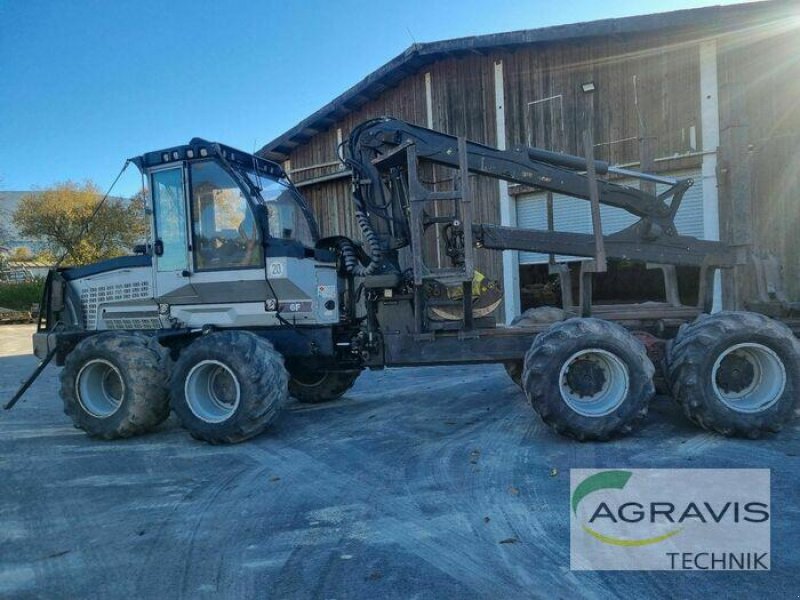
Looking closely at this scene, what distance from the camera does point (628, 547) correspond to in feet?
11.1

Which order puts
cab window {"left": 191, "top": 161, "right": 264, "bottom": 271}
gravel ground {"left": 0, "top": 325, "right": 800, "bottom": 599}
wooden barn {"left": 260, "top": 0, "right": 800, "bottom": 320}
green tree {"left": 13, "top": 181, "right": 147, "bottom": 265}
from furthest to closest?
green tree {"left": 13, "top": 181, "right": 147, "bottom": 265}
wooden barn {"left": 260, "top": 0, "right": 800, "bottom": 320}
cab window {"left": 191, "top": 161, "right": 264, "bottom": 271}
gravel ground {"left": 0, "top": 325, "right": 800, "bottom": 599}

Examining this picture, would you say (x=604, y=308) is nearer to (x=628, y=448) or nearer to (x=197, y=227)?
(x=628, y=448)

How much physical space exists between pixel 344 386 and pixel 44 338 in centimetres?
371

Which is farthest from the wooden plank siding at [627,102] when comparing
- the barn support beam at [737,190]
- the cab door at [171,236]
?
the cab door at [171,236]

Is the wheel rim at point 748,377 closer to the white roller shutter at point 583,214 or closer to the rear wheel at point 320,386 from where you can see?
the rear wheel at point 320,386

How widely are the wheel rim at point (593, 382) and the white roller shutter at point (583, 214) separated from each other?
5.37m

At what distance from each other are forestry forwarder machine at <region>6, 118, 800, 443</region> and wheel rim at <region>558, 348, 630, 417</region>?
0.06ft

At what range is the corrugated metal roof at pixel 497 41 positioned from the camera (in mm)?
10445

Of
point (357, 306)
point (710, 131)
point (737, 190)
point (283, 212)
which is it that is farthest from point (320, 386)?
point (710, 131)

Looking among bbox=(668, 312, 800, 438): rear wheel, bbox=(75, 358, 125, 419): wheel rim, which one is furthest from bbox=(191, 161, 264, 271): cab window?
bbox=(668, 312, 800, 438): rear wheel

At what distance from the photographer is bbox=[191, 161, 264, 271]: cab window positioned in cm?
632

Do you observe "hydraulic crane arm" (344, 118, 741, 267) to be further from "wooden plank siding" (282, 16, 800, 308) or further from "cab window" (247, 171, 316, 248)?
"wooden plank siding" (282, 16, 800, 308)

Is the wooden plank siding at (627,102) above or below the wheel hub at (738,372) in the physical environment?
above

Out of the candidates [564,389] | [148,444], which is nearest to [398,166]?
[564,389]
